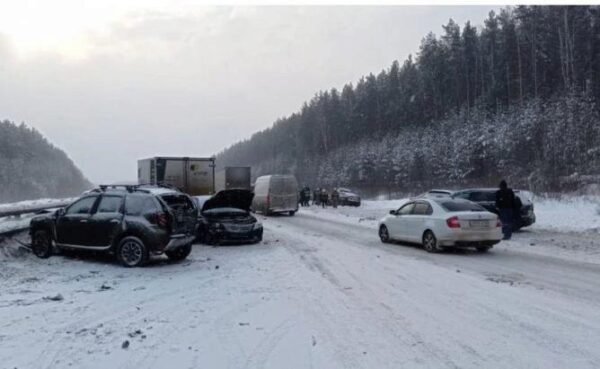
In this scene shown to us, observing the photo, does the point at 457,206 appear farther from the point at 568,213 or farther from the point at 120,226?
the point at 568,213

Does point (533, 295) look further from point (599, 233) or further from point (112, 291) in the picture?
point (599, 233)

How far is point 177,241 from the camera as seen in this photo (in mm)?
12727

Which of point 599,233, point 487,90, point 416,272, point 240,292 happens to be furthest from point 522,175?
point 240,292

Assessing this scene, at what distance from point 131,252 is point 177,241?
3.36 feet

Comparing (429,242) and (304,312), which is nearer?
(304,312)

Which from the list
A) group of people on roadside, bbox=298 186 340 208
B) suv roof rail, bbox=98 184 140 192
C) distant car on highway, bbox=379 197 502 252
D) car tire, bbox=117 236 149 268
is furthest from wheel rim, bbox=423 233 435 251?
group of people on roadside, bbox=298 186 340 208

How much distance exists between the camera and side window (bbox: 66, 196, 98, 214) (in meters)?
13.0

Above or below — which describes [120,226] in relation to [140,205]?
below

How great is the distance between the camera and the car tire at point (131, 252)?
12281 millimetres

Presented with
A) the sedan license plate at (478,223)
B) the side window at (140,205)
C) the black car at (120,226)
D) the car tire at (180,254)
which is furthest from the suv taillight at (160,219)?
the sedan license plate at (478,223)

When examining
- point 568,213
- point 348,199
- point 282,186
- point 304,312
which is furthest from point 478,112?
point 304,312

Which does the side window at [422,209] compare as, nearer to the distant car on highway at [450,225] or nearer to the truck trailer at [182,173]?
the distant car on highway at [450,225]

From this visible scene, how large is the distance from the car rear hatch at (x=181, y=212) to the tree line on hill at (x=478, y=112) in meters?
28.7

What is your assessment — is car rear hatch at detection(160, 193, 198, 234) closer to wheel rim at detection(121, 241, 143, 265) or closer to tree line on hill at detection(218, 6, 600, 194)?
wheel rim at detection(121, 241, 143, 265)
